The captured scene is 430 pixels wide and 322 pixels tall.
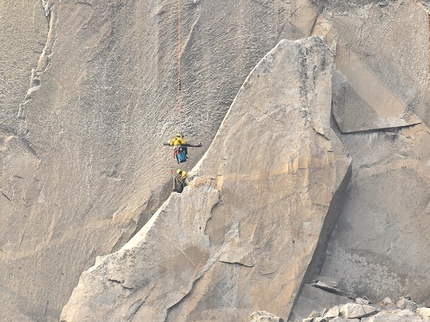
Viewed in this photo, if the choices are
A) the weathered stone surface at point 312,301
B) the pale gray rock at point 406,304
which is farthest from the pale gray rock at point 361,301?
the pale gray rock at point 406,304

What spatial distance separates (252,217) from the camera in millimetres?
10133

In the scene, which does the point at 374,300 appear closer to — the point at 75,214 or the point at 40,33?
the point at 75,214

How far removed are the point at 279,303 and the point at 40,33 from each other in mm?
4289

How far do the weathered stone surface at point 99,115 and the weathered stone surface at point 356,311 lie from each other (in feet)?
8.33

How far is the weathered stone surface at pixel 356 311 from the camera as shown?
9375 millimetres

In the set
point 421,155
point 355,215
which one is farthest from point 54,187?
point 421,155

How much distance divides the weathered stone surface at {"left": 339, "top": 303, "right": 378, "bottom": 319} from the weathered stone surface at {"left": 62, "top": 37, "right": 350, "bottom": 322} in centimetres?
70

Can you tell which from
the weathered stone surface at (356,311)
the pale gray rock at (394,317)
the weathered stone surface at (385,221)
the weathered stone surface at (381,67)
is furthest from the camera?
the weathered stone surface at (381,67)

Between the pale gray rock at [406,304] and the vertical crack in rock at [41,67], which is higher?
the vertical crack in rock at [41,67]

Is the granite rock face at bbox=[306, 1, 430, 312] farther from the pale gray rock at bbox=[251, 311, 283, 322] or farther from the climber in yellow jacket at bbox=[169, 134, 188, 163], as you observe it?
the climber in yellow jacket at bbox=[169, 134, 188, 163]

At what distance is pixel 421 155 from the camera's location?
10.5 m

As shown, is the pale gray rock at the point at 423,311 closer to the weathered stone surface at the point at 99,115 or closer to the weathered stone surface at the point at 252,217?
the weathered stone surface at the point at 252,217

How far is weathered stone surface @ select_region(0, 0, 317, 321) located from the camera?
34.7 ft

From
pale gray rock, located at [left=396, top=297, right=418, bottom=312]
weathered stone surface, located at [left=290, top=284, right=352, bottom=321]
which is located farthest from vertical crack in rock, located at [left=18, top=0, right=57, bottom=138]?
pale gray rock, located at [left=396, top=297, right=418, bottom=312]
